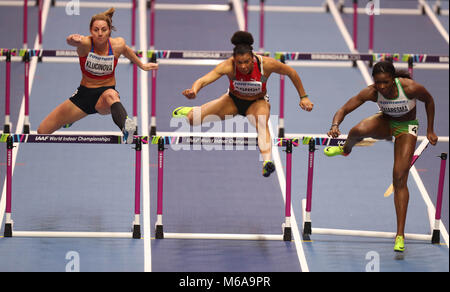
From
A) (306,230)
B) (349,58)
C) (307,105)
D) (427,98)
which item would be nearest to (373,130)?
(427,98)

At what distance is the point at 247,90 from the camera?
35.5 ft

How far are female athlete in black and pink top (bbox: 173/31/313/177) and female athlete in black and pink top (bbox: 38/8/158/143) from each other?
751 mm

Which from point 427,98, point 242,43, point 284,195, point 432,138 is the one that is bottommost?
point 284,195

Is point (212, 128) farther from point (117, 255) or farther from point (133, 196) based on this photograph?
point (117, 255)

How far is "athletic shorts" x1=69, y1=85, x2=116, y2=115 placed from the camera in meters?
11.3

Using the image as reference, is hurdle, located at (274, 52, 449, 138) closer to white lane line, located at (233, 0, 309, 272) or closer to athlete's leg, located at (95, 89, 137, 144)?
white lane line, located at (233, 0, 309, 272)

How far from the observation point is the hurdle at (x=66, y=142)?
10914 millimetres

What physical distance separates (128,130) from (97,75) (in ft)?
2.98

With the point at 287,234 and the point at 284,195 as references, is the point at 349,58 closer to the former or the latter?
the point at 284,195

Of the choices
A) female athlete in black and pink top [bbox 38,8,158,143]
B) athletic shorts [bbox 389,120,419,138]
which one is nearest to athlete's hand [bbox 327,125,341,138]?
athletic shorts [bbox 389,120,419,138]

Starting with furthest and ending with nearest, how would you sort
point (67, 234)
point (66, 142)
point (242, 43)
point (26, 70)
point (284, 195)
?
point (26, 70) < point (284, 195) < point (67, 234) < point (66, 142) < point (242, 43)

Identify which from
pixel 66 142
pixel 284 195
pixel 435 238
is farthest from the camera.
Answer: pixel 284 195

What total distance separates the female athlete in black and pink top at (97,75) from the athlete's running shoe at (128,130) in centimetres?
4

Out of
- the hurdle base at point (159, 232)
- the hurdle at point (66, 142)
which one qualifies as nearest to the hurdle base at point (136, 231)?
the hurdle at point (66, 142)
